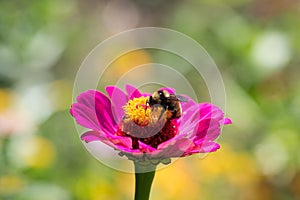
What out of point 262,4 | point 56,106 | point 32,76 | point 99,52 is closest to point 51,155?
point 56,106

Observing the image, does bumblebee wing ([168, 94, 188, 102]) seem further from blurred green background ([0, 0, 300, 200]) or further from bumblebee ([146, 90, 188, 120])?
blurred green background ([0, 0, 300, 200])

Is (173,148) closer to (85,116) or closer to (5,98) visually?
(85,116)

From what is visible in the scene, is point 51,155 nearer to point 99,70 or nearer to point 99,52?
point 99,70

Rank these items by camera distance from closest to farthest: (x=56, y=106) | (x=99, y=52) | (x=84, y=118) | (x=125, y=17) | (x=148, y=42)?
1. (x=84, y=118)
2. (x=56, y=106)
3. (x=99, y=52)
4. (x=148, y=42)
5. (x=125, y=17)

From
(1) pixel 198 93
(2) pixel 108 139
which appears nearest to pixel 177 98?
(2) pixel 108 139

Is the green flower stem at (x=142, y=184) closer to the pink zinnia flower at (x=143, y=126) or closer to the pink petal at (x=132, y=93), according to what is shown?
the pink zinnia flower at (x=143, y=126)

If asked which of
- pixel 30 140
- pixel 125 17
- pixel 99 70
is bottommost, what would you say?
pixel 30 140

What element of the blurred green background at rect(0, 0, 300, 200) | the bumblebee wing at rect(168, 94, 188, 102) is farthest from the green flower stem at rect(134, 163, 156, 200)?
the blurred green background at rect(0, 0, 300, 200)
